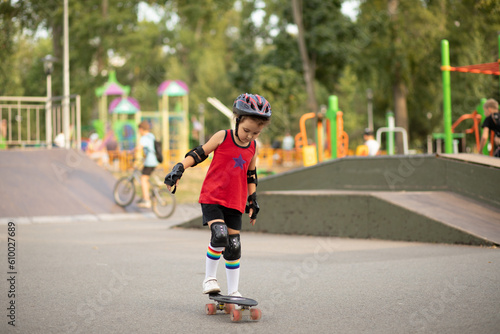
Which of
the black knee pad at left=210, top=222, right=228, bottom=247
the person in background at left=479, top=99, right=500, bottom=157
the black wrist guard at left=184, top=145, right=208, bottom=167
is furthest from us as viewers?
the person in background at left=479, top=99, right=500, bottom=157

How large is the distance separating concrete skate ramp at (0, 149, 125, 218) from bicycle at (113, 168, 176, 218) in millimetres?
263

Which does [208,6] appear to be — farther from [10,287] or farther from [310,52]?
[10,287]

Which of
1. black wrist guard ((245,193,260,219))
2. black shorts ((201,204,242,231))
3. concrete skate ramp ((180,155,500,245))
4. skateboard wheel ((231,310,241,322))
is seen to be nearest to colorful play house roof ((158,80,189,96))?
concrete skate ramp ((180,155,500,245))

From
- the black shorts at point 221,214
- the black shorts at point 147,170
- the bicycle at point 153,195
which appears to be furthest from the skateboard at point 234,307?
the black shorts at point 147,170

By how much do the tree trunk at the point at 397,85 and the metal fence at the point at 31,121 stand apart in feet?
45.2

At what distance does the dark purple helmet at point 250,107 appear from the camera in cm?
517

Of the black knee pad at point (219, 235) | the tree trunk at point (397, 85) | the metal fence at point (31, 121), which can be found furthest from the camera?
the tree trunk at point (397, 85)

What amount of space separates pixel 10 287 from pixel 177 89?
25365mm

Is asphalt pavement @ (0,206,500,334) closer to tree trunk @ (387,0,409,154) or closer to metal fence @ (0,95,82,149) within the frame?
metal fence @ (0,95,82,149)

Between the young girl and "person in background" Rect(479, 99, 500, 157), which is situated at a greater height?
"person in background" Rect(479, 99, 500, 157)

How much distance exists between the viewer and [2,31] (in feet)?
105

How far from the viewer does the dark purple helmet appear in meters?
5.17

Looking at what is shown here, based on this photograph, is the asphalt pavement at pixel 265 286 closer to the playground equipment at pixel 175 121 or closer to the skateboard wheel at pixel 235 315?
the skateboard wheel at pixel 235 315

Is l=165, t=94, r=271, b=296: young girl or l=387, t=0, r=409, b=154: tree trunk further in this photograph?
l=387, t=0, r=409, b=154: tree trunk
